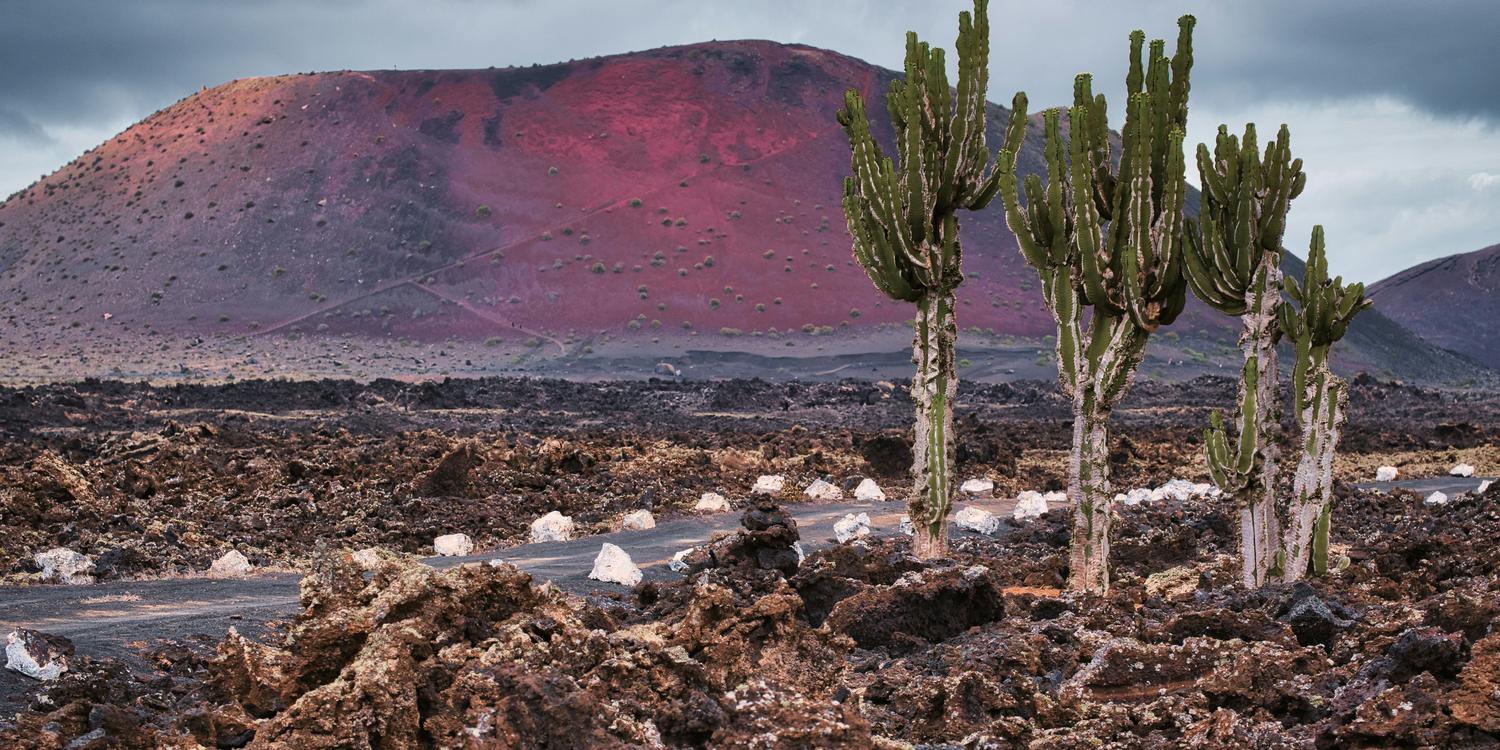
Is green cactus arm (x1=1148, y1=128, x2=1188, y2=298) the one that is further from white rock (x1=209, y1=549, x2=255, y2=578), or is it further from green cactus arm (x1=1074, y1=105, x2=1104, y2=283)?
white rock (x1=209, y1=549, x2=255, y2=578)

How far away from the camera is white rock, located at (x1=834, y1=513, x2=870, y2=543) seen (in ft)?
46.3

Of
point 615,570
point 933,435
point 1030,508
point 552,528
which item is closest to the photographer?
point 615,570

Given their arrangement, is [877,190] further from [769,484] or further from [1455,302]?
[1455,302]

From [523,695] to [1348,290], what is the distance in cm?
675

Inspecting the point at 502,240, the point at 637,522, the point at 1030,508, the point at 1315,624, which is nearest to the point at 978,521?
the point at 1030,508

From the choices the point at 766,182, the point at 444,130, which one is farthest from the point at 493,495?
the point at 444,130

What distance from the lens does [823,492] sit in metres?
18.9

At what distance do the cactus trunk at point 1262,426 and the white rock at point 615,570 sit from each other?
4.42 m

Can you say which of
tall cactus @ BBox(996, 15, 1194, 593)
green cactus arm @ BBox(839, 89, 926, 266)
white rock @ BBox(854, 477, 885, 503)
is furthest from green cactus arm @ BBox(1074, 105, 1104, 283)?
white rock @ BBox(854, 477, 885, 503)

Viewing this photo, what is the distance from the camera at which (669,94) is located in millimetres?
76250

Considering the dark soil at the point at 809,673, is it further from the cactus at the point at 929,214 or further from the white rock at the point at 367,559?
the cactus at the point at 929,214

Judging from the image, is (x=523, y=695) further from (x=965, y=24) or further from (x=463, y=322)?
(x=463, y=322)

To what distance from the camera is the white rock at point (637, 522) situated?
15.4 metres

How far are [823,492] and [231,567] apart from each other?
874cm
